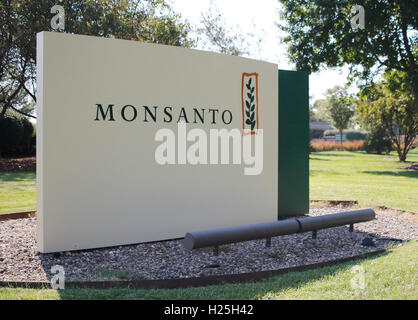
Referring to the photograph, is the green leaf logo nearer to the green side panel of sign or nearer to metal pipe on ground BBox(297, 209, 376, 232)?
the green side panel of sign

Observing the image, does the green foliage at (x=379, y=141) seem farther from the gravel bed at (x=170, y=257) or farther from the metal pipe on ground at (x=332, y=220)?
the gravel bed at (x=170, y=257)

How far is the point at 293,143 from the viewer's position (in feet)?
27.8

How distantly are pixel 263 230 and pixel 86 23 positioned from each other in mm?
14363

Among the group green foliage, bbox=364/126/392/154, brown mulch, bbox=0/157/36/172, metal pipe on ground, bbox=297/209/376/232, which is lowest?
metal pipe on ground, bbox=297/209/376/232

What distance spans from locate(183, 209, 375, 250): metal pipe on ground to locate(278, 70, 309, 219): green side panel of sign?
1.87 meters

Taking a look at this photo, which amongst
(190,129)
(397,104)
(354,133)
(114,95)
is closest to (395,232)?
(190,129)

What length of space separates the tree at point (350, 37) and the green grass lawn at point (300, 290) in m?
14.3

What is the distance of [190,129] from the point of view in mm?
6504

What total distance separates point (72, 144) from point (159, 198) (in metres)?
1.57

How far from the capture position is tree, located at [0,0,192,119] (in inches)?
659

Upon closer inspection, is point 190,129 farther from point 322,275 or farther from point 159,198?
point 322,275

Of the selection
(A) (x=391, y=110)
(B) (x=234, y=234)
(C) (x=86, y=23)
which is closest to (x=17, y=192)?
(C) (x=86, y=23)

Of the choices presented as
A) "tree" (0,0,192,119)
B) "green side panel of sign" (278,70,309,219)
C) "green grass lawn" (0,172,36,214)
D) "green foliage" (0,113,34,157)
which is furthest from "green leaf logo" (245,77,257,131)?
"green foliage" (0,113,34,157)

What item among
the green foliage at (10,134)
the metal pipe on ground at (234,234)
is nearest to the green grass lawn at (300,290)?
the metal pipe on ground at (234,234)
